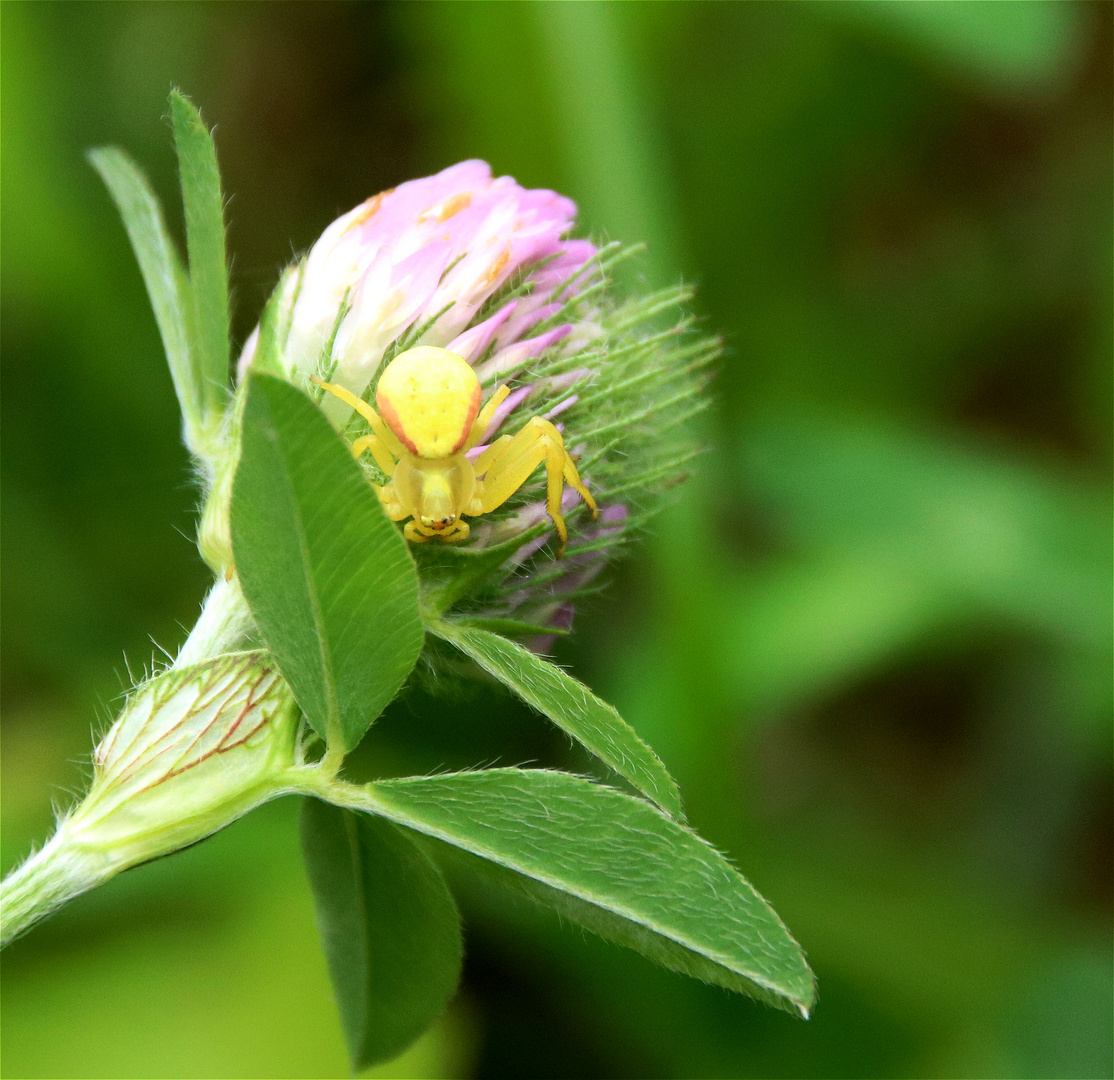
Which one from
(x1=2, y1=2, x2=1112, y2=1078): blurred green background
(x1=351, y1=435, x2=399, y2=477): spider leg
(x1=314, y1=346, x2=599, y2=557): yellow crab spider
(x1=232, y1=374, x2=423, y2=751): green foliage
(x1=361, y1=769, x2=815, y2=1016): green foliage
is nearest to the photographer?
(x1=232, y1=374, x2=423, y2=751): green foliage

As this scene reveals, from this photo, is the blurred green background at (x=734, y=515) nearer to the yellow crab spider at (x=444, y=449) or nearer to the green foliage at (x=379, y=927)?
the green foliage at (x=379, y=927)

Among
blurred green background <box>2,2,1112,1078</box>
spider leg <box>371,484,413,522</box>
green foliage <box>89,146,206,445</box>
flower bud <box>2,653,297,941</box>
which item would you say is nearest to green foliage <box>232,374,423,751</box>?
flower bud <box>2,653,297,941</box>

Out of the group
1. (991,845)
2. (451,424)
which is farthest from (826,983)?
(451,424)

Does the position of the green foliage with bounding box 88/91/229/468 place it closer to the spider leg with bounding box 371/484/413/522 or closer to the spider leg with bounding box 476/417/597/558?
the spider leg with bounding box 371/484/413/522

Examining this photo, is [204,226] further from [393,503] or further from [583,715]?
[583,715]

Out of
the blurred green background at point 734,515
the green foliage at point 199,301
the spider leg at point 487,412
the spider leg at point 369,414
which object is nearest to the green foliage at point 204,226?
the green foliage at point 199,301

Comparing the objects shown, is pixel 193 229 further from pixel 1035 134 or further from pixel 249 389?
pixel 1035 134

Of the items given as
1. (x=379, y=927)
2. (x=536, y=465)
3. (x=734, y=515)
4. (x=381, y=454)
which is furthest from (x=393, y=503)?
(x=734, y=515)
